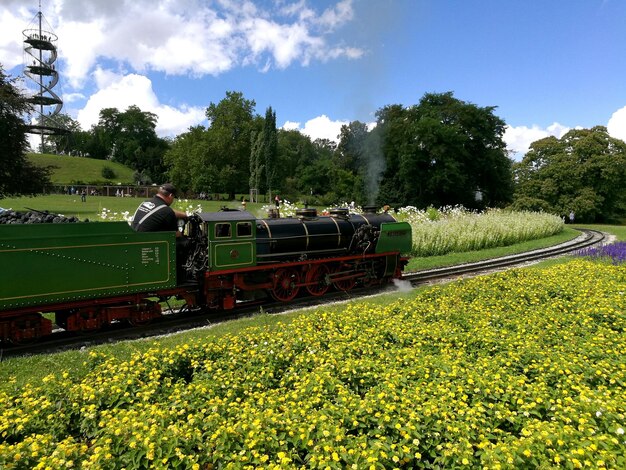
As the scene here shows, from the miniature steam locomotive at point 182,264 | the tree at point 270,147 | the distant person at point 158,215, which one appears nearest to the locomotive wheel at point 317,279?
the miniature steam locomotive at point 182,264

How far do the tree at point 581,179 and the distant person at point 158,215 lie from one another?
170 feet

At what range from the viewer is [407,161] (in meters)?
45.2

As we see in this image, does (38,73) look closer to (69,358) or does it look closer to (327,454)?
(69,358)

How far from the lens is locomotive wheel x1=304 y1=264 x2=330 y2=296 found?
1297cm

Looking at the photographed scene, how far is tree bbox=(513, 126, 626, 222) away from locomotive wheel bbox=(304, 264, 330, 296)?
47.1 m

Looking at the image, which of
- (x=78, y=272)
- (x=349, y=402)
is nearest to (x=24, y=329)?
(x=78, y=272)

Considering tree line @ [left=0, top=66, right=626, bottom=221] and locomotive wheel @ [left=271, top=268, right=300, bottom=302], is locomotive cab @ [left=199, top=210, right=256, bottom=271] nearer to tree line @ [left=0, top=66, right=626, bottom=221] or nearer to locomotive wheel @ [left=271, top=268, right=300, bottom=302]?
locomotive wheel @ [left=271, top=268, right=300, bottom=302]

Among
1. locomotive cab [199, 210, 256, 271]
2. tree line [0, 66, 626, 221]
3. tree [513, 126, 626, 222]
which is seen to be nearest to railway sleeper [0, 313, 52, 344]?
locomotive cab [199, 210, 256, 271]

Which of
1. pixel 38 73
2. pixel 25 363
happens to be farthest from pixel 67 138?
pixel 25 363

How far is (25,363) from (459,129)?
49.3m

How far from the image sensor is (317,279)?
523 inches

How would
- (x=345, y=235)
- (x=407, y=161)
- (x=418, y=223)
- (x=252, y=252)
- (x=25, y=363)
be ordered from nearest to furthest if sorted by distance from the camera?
(x=25, y=363) < (x=252, y=252) < (x=345, y=235) < (x=418, y=223) < (x=407, y=161)

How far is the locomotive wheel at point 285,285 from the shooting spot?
484 inches

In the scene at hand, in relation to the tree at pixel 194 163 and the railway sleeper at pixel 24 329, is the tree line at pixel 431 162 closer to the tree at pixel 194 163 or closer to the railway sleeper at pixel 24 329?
the tree at pixel 194 163
